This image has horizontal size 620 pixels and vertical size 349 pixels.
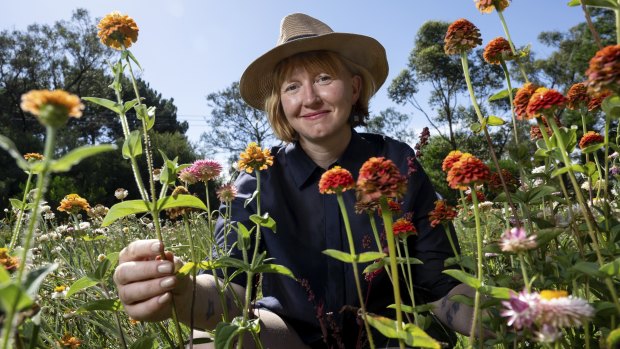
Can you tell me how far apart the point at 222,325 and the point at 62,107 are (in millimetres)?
467

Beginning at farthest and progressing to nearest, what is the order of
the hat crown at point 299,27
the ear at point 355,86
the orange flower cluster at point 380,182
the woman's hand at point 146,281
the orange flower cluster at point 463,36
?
the ear at point 355,86 → the hat crown at point 299,27 → the orange flower cluster at point 463,36 → the woman's hand at point 146,281 → the orange flower cluster at point 380,182

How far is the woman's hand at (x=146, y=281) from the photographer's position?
2.78ft

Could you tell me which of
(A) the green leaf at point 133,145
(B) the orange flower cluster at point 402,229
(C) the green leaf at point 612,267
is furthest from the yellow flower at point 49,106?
(B) the orange flower cluster at point 402,229

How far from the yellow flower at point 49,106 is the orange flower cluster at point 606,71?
0.57 m

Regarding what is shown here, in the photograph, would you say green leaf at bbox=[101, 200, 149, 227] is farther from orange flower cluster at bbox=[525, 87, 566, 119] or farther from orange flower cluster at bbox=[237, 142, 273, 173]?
orange flower cluster at bbox=[525, 87, 566, 119]

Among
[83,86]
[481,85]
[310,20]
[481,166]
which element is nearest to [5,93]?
[83,86]

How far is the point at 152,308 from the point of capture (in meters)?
0.87

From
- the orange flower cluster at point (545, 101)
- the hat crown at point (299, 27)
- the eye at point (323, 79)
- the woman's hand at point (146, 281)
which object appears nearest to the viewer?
the orange flower cluster at point (545, 101)

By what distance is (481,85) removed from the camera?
66.9 ft

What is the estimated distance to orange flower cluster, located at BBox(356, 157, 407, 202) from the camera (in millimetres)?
641

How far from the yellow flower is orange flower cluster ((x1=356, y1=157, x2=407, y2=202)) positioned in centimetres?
36

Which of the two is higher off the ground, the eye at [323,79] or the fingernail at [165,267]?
the eye at [323,79]

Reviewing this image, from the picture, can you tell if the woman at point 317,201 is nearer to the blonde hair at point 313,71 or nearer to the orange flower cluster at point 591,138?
the blonde hair at point 313,71

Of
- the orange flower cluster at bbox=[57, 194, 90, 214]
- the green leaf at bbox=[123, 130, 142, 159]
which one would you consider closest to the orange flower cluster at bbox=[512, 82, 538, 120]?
the green leaf at bbox=[123, 130, 142, 159]
